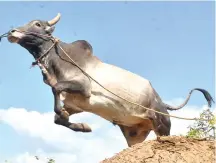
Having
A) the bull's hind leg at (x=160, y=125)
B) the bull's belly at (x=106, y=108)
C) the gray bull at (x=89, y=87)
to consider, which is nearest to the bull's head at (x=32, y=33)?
the gray bull at (x=89, y=87)

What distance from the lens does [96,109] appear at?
888 centimetres

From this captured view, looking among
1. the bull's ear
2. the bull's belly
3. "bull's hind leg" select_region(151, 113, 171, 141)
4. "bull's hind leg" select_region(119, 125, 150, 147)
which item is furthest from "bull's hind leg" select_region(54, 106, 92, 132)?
the bull's ear

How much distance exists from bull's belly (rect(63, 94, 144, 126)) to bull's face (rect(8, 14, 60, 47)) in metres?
1.26

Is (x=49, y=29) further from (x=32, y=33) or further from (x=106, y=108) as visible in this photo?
(x=106, y=108)

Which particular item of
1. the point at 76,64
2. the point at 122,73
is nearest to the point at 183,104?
the point at 122,73

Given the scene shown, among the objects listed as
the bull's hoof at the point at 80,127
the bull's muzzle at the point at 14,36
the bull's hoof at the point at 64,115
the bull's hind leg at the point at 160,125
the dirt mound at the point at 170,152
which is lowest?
the dirt mound at the point at 170,152

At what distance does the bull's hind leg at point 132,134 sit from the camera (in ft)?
31.5

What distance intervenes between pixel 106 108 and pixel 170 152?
10.3ft

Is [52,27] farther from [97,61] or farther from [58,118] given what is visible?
[58,118]

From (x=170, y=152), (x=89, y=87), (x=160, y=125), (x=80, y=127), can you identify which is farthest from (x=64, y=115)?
(x=170, y=152)

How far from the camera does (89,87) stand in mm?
8898

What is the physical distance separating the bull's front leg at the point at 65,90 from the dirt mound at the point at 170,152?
8.56 ft

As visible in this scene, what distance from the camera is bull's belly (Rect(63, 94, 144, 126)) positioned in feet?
28.9

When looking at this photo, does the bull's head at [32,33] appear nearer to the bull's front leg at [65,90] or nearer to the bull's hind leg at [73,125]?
the bull's front leg at [65,90]
